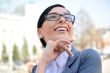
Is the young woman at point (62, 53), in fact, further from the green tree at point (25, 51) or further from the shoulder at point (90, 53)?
the green tree at point (25, 51)

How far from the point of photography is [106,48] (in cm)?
326

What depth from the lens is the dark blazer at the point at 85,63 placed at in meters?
0.70

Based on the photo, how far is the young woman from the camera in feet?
2.30

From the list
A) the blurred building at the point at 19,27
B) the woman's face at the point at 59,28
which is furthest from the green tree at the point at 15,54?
the woman's face at the point at 59,28

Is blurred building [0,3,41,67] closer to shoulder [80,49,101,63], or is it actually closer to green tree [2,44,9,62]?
green tree [2,44,9,62]

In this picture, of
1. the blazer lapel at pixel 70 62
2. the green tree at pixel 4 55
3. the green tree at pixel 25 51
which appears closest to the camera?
the blazer lapel at pixel 70 62

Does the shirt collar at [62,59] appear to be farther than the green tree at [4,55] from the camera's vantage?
No

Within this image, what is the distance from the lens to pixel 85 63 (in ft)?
2.33

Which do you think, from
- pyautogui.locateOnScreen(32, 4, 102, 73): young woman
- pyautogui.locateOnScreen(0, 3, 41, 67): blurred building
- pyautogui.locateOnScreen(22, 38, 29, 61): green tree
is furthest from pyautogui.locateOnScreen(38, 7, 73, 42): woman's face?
pyautogui.locateOnScreen(22, 38, 29, 61): green tree

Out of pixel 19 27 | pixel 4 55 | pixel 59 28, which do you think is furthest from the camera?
pixel 19 27

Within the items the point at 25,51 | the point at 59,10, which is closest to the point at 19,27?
the point at 25,51

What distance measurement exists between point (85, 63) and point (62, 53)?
72mm

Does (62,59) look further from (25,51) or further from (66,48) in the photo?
(25,51)

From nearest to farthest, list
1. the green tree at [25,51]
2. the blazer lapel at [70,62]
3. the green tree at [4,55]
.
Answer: the blazer lapel at [70,62]
the green tree at [4,55]
the green tree at [25,51]
